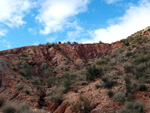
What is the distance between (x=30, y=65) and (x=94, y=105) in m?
13.0

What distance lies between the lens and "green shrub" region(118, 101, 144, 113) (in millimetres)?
8268

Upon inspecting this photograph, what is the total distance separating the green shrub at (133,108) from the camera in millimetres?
8268

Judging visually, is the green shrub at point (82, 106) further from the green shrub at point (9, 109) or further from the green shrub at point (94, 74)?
the green shrub at point (94, 74)

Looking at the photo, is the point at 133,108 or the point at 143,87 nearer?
the point at 133,108

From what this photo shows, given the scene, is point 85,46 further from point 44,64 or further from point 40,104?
point 40,104

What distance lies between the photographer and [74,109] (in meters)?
10.3

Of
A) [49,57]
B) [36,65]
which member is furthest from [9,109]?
[49,57]

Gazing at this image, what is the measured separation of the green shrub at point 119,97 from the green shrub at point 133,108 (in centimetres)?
73

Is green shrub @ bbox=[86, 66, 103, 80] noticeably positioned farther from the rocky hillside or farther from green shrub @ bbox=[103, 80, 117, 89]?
green shrub @ bbox=[103, 80, 117, 89]

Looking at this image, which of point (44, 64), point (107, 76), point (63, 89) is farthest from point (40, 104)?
point (44, 64)

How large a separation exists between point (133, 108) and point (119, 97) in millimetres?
1352

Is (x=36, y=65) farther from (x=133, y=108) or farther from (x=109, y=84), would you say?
(x=133, y=108)

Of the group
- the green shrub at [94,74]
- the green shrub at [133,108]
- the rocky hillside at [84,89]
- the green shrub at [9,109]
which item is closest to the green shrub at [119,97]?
the rocky hillside at [84,89]

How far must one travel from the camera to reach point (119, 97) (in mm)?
9734
